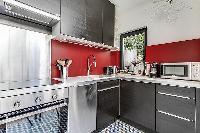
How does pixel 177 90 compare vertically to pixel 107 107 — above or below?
above

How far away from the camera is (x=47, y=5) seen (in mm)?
1869

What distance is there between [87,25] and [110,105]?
55.9 inches

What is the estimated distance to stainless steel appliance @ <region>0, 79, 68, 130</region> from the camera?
118 cm

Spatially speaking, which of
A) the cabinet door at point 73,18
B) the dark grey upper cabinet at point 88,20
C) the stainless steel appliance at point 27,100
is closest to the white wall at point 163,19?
the dark grey upper cabinet at point 88,20

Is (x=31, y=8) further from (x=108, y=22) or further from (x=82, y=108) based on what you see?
(x=108, y=22)

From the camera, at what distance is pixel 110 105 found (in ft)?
8.30

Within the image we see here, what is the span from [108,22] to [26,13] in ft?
5.56

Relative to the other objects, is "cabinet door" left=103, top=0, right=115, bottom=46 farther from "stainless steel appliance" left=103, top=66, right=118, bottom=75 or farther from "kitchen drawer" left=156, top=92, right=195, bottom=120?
"kitchen drawer" left=156, top=92, right=195, bottom=120

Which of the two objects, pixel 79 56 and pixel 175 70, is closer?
pixel 175 70

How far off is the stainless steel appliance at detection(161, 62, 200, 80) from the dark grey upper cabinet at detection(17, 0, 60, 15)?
72.7 inches

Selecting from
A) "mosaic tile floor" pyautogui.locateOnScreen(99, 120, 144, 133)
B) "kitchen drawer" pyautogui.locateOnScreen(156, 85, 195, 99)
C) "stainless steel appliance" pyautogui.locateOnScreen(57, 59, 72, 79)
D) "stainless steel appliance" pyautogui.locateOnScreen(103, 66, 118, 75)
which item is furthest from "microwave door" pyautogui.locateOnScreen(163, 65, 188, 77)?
"stainless steel appliance" pyautogui.locateOnScreen(57, 59, 72, 79)

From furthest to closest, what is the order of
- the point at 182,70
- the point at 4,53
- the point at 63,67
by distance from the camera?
the point at 63,67 < the point at 182,70 < the point at 4,53

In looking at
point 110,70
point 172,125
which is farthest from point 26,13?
point 172,125

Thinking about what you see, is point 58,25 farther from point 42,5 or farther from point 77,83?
point 77,83
